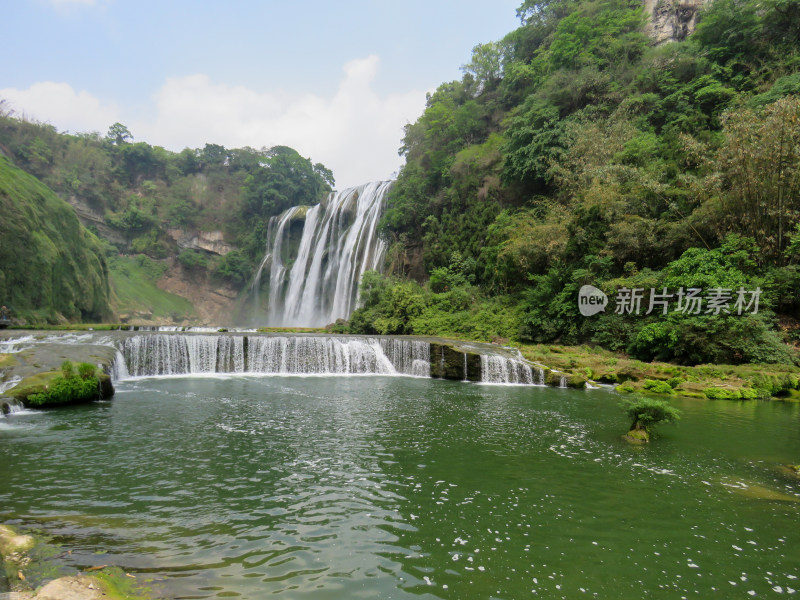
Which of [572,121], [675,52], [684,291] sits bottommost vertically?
[684,291]

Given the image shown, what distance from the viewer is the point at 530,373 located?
47.0 ft

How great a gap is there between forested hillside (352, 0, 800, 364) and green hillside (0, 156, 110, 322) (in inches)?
725

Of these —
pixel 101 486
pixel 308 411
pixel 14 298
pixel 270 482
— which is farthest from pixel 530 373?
pixel 14 298

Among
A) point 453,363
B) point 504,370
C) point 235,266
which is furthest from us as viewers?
point 235,266

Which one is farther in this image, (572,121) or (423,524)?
(572,121)

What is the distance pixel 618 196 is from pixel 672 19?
60.2 feet

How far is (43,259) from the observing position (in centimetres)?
2427

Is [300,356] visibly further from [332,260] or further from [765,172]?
[332,260]

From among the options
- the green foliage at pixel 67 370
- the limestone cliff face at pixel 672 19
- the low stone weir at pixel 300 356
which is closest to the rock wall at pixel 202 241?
the low stone weir at pixel 300 356

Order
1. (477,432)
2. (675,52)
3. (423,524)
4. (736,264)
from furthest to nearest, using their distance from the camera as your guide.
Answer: (675,52)
(736,264)
(477,432)
(423,524)

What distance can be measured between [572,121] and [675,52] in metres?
5.84

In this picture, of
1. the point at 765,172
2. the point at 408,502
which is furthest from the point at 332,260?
the point at 408,502

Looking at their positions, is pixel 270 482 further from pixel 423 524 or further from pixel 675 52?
pixel 675 52

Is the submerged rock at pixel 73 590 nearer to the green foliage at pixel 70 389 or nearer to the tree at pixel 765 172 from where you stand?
the green foliage at pixel 70 389
